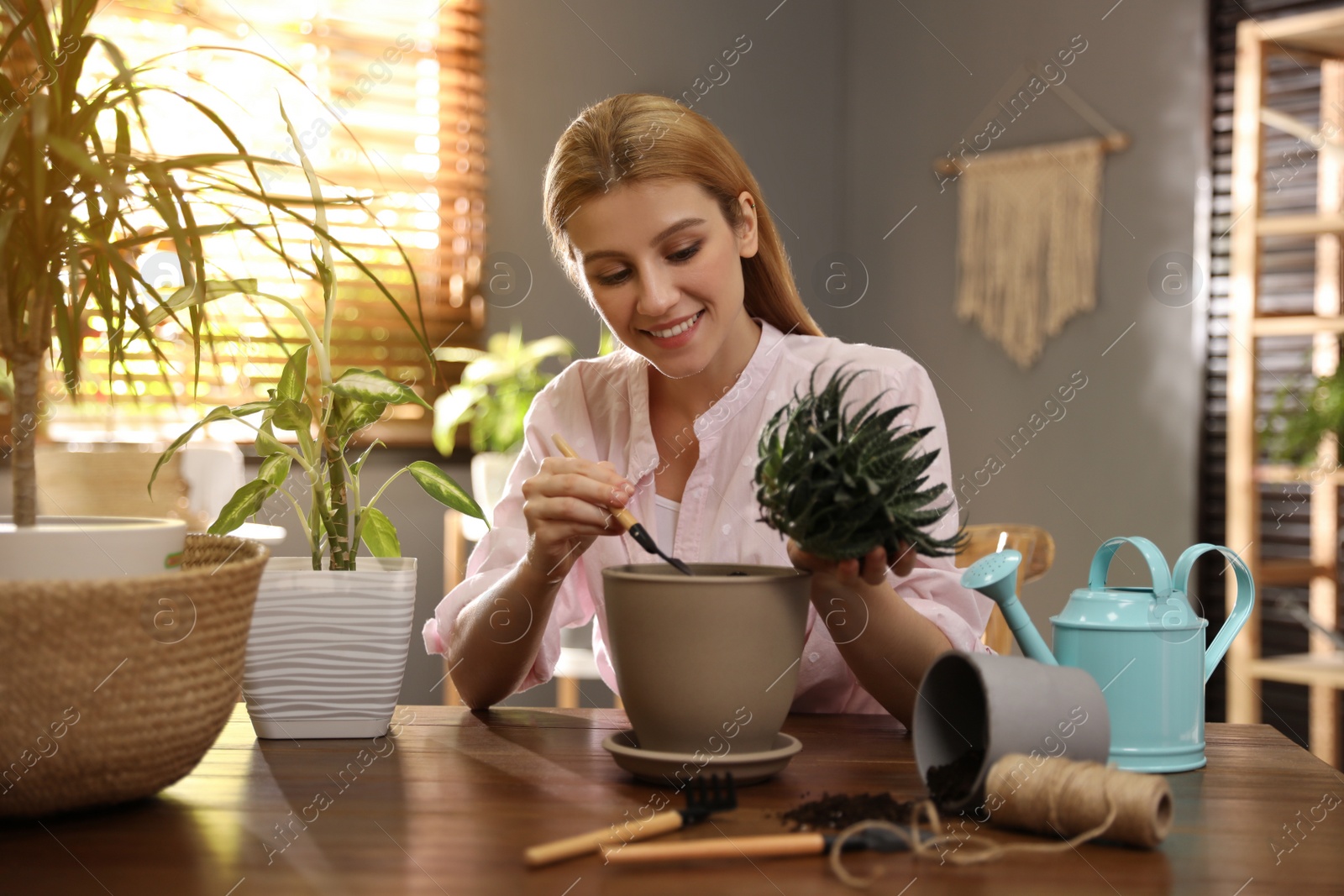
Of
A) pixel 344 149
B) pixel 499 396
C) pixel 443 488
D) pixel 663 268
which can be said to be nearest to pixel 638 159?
pixel 663 268

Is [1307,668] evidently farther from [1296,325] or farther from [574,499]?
[574,499]

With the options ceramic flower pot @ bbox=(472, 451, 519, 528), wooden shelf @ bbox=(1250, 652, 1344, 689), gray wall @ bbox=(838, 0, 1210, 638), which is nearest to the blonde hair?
ceramic flower pot @ bbox=(472, 451, 519, 528)

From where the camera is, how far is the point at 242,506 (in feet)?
3.21

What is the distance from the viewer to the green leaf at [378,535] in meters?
1.01

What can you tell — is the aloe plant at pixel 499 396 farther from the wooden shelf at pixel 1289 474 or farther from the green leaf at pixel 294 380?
the green leaf at pixel 294 380

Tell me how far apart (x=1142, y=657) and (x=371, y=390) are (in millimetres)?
630

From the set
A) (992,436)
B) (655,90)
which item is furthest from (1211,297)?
(655,90)

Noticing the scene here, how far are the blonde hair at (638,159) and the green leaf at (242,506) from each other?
52 cm

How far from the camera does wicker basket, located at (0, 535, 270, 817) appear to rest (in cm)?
67

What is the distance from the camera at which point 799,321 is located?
5.21ft

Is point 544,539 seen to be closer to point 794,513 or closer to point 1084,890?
point 794,513

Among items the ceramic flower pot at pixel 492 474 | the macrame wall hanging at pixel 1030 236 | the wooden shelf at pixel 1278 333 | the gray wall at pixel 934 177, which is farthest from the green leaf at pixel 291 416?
the macrame wall hanging at pixel 1030 236

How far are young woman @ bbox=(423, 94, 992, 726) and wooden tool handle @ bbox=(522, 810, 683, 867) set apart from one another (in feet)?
1.12

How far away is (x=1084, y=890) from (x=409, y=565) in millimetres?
585
